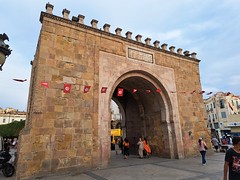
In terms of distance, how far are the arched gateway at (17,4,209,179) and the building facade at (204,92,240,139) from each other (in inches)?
917

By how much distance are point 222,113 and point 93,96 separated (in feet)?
109

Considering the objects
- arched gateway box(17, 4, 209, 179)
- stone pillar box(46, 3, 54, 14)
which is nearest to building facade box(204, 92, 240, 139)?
arched gateway box(17, 4, 209, 179)

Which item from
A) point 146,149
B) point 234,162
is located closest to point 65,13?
point 234,162

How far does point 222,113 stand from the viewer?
108 ft

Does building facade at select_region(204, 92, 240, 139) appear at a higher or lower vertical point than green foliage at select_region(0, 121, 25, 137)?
higher

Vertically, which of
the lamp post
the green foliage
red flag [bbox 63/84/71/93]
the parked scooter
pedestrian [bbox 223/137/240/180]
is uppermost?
red flag [bbox 63/84/71/93]

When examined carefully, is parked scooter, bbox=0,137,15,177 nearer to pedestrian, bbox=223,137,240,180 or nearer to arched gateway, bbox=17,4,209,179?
arched gateway, bbox=17,4,209,179

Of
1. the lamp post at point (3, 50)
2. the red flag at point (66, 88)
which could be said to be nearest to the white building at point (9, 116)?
the red flag at point (66, 88)

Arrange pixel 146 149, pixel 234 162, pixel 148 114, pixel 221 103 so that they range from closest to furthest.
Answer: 1. pixel 234 162
2. pixel 146 149
3. pixel 148 114
4. pixel 221 103

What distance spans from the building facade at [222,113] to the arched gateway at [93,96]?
23304 millimetres

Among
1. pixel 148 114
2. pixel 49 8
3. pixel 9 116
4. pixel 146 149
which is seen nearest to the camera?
pixel 49 8

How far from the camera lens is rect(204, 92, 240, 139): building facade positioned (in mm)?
30281

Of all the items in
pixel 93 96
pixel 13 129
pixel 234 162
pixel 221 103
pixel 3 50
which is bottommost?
pixel 234 162

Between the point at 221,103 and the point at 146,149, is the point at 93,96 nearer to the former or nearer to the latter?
the point at 146,149
